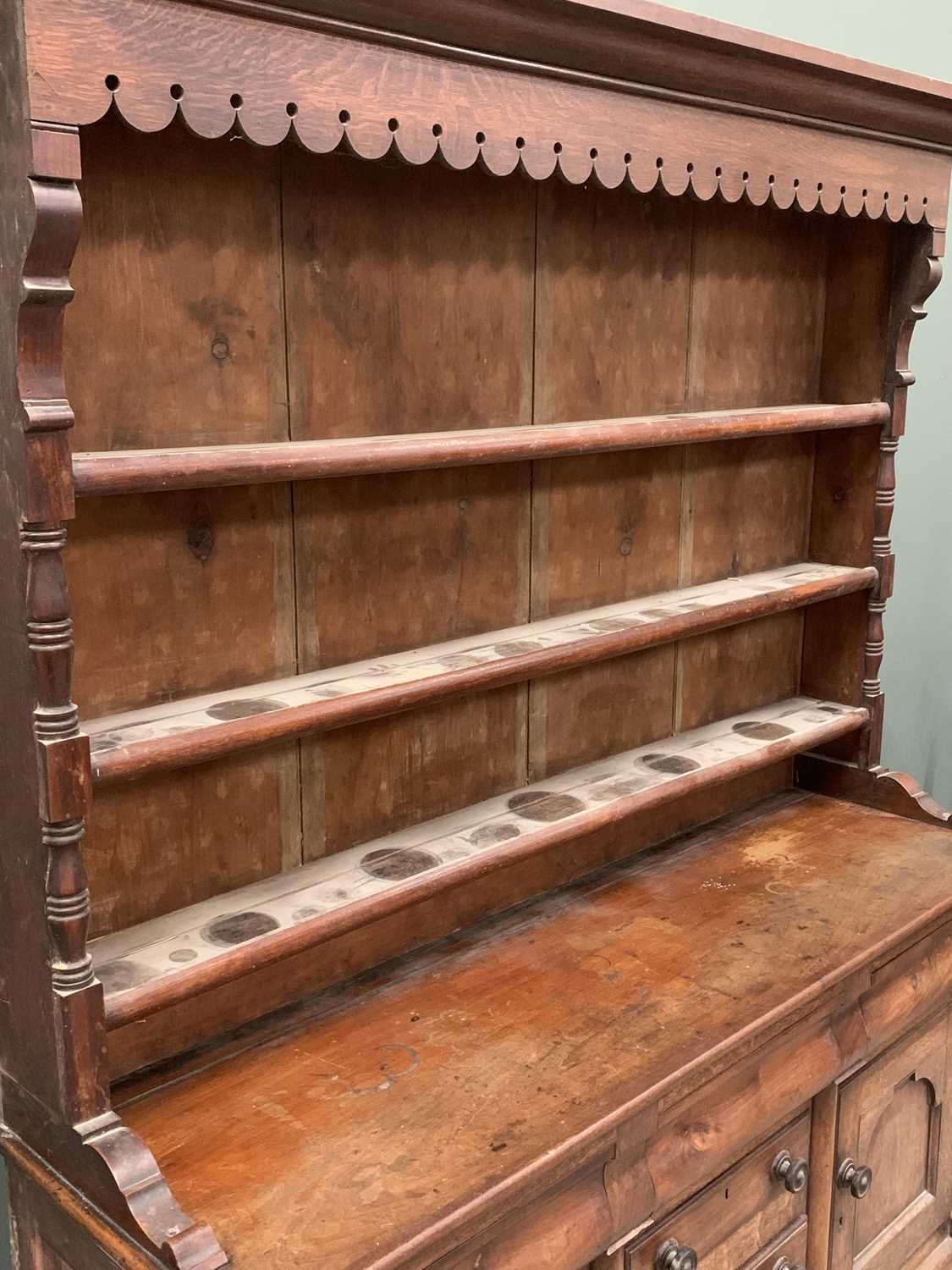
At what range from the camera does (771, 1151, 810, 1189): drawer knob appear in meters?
1.90

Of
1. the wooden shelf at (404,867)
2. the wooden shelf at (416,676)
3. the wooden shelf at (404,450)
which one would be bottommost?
the wooden shelf at (404,867)

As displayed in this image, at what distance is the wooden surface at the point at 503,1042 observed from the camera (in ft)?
4.66

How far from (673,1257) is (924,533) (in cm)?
209

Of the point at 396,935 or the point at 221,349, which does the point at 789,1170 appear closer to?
the point at 396,935

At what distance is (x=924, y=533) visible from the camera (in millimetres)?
3270

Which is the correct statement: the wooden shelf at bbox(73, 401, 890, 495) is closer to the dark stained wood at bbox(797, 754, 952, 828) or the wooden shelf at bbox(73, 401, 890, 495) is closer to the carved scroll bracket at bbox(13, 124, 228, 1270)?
the carved scroll bracket at bbox(13, 124, 228, 1270)

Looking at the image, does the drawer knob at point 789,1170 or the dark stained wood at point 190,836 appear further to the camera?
the drawer knob at point 789,1170

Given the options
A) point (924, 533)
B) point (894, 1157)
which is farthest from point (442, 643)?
point (924, 533)

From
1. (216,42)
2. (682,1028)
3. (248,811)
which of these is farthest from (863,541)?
(216,42)

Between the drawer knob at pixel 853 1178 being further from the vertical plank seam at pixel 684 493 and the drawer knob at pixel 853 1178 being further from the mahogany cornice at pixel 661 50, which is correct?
the mahogany cornice at pixel 661 50

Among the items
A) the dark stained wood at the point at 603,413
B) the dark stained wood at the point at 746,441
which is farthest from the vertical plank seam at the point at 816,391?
the dark stained wood at the point at 603,413

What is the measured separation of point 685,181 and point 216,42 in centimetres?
75

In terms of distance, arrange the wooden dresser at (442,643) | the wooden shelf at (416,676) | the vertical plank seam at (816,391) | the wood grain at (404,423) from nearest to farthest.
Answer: the wooden dresser at (442,643)
the wooden shelf at (416,676)
the wood grain at (404,423)
the vertical plank seam at (816,391)

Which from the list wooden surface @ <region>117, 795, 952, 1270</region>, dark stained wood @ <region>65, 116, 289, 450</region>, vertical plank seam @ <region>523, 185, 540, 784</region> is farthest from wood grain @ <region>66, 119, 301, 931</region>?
vertical plank seam @ <region>523, 185, 540, 784</region>
